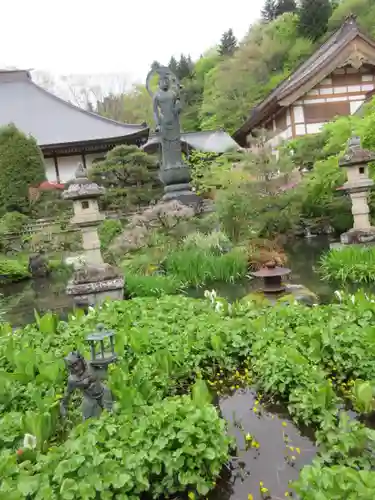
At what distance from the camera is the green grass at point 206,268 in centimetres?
761

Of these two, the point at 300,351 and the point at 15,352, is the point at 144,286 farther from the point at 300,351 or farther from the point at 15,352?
the point at 300,351

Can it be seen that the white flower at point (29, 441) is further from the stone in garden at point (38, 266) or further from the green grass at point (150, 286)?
the stone in garden at point (38, 266)

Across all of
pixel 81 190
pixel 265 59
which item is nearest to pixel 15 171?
pixel 81 190

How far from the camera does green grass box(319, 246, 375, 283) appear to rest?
22.0 feet

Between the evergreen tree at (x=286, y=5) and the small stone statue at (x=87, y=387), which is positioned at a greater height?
the evergreen tree at (x=286, y=5)

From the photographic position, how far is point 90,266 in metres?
7.10

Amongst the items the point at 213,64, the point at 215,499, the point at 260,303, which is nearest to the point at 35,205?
the point at 260,303

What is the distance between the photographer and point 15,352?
12.4 ft

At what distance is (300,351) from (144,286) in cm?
387

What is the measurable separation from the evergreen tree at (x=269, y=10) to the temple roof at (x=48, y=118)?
26399mm

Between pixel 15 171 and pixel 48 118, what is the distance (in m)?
7.97

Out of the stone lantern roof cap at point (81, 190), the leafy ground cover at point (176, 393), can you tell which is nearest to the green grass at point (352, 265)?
the leafy ground cover at point (176, 393)

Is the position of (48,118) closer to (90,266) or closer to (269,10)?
(90,266)

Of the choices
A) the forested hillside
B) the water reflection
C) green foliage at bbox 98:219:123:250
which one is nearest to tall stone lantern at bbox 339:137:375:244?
the water reflection
